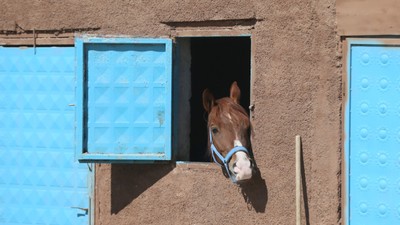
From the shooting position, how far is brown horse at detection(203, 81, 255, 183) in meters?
5.99

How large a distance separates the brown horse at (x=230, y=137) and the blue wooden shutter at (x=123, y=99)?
0.46 meters

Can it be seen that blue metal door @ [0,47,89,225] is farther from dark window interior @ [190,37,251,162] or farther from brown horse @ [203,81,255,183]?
dark window interior @ [190,37,251,162]

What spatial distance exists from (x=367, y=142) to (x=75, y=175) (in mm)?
2774

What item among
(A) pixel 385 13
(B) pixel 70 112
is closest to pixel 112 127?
(B) pixel 70 112

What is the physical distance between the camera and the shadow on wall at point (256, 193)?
6480 mm

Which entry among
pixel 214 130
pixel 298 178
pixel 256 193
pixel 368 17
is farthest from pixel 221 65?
pixel 368 17

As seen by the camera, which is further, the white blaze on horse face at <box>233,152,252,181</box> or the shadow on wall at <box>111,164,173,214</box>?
the shadow on wall at <box>111,164,173,214</box>

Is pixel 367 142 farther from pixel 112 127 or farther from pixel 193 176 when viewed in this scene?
pixel 112 127

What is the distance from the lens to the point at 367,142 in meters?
6.16

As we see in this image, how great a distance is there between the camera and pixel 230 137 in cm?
631

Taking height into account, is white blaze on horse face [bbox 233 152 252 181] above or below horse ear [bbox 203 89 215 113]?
below

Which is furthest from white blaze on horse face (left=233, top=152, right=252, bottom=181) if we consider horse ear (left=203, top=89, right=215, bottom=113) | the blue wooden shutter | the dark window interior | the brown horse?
the dark window interior

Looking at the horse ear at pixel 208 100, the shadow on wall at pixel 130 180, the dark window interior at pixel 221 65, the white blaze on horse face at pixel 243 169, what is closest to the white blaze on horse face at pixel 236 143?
the white blaze on horse face at pixel 243 169

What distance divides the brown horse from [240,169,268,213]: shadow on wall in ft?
0.69
